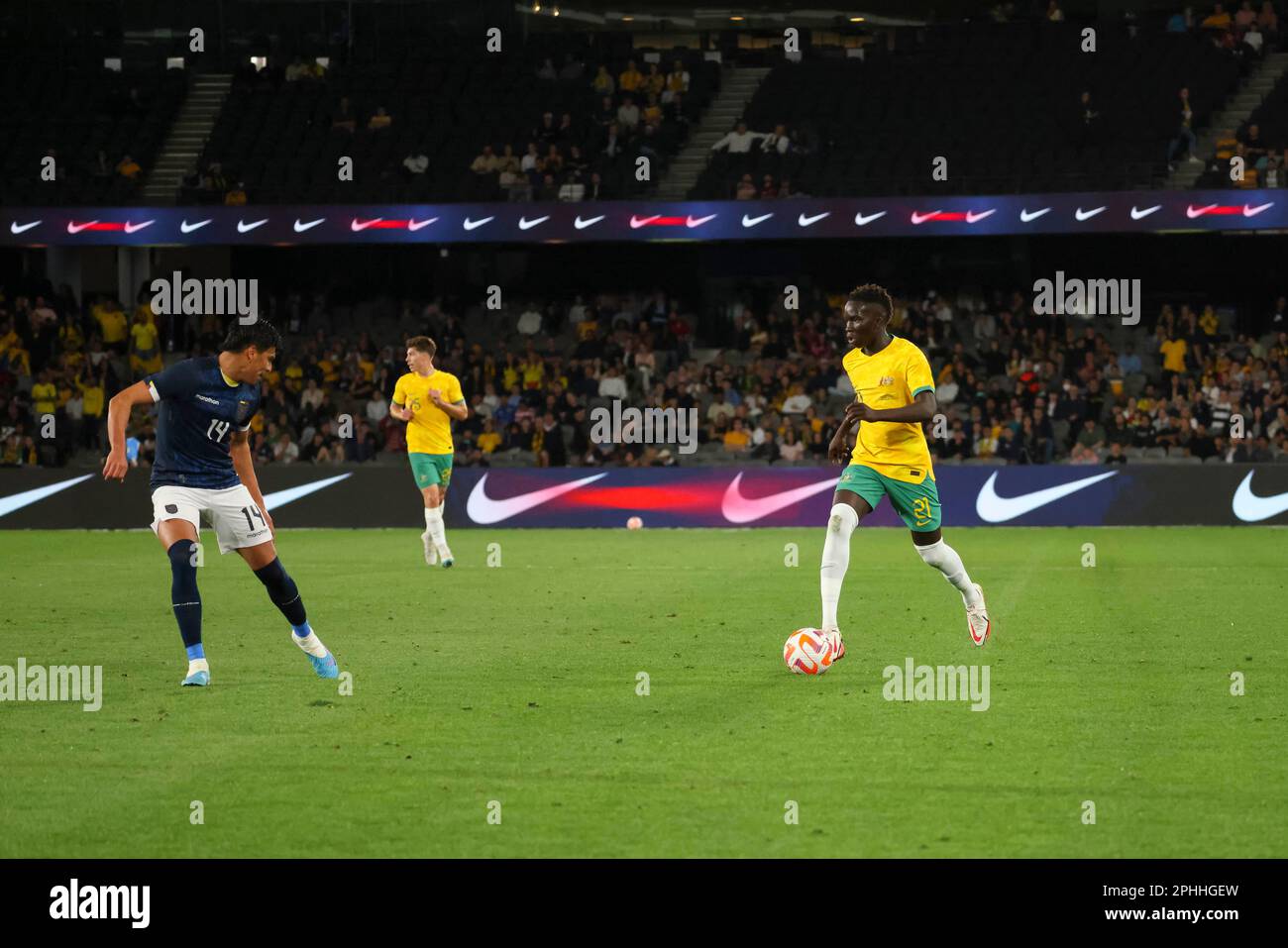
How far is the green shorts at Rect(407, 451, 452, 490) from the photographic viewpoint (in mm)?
19078

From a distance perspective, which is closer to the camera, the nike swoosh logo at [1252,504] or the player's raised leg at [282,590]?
the player's raised leg at [282,590]

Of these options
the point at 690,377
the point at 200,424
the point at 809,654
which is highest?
the point at 690,377

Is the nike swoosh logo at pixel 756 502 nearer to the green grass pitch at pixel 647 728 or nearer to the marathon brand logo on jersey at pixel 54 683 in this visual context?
the green grass pitch at pixel 647 728

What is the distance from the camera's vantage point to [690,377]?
30.2 m

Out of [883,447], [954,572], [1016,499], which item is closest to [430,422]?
[883,447]

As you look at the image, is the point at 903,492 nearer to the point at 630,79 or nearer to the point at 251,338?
the point at 251,338

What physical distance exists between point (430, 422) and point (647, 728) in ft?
36.5

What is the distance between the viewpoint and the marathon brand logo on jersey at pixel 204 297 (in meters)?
31.0

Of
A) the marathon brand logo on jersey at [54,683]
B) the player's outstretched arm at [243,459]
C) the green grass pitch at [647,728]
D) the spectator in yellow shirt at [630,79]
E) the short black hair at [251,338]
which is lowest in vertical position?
the green grass pitch at [647,728]

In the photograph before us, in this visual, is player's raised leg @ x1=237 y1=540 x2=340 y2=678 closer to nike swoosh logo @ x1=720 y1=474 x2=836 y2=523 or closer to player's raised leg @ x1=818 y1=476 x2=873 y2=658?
player's raised leg @ x1=818 y1=476 x2=873 y2=658

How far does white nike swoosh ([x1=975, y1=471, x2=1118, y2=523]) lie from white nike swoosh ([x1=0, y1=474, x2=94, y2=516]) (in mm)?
13860

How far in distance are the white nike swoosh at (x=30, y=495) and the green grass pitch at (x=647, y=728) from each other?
1016cm

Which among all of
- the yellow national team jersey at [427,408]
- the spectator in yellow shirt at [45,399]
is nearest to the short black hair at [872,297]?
the yellow national team jersey at [427,408]
